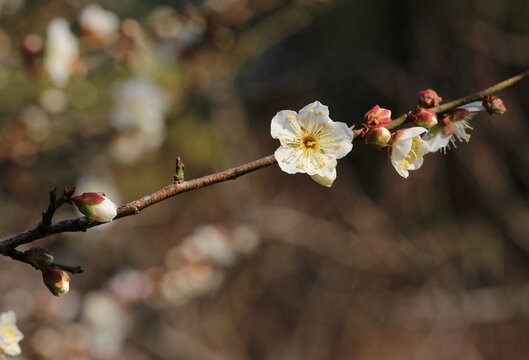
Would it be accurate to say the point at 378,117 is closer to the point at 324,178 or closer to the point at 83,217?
the point at 324,178

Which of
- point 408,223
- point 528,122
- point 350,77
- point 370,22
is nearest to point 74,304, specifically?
point 408,223

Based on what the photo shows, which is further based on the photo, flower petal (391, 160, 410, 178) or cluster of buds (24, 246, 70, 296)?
flower petal (391, 160, 410, 178)

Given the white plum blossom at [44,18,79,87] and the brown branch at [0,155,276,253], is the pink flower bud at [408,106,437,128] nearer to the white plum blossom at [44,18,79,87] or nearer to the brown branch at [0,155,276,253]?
the brown branch at [0,155,276,253]

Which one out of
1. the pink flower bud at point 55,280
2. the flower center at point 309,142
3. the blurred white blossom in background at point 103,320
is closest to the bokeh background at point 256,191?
the blurred white blossom in background at point 103,320

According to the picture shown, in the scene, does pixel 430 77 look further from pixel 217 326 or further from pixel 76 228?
pixel 76 228

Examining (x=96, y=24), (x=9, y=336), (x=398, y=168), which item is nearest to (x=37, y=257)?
(x=9, y=336)

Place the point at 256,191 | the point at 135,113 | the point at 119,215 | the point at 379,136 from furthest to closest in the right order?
the point at 256,191 < the point at 135,113 < the point at 379,136 < the point at 119,215

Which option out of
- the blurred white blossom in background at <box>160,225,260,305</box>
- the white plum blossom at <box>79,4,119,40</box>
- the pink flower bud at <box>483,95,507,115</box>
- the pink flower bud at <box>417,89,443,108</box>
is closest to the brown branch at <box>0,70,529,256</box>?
the pink flower bud at <box>417,89,443,108</box>
